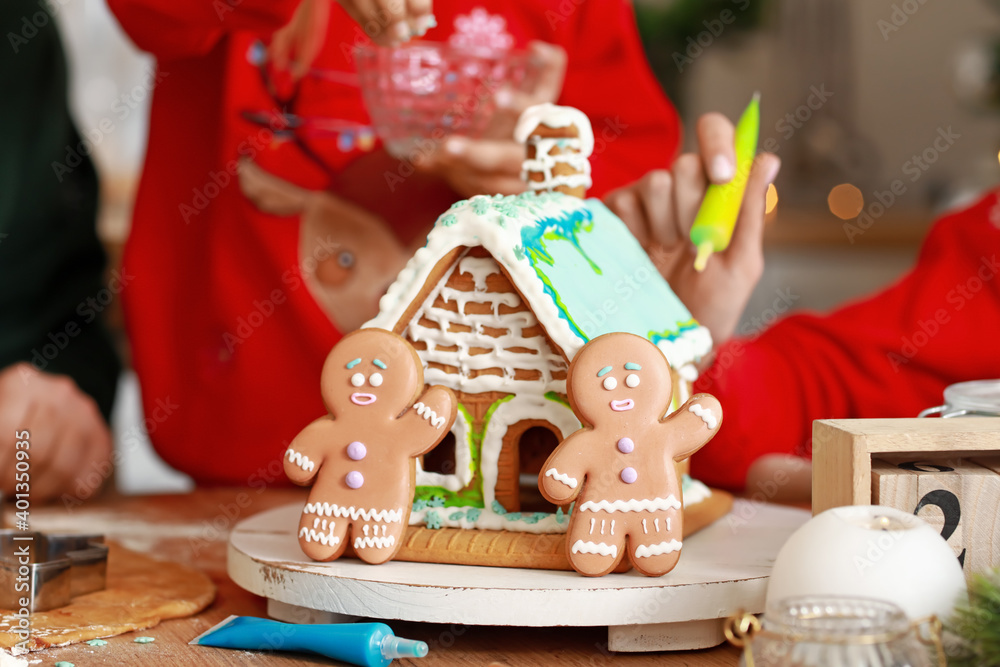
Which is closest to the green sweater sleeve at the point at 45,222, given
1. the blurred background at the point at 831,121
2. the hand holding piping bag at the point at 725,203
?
the hand holding piping bag at the point at 725,203

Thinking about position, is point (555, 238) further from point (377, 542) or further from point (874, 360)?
point (874, 360)

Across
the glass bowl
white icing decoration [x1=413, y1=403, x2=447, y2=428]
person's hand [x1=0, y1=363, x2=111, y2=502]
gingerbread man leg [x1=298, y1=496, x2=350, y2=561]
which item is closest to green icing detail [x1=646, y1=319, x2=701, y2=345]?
white icing decoration [x1=413, y1=403, x2=447, y2=428]

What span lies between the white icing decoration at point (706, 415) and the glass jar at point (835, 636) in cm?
19

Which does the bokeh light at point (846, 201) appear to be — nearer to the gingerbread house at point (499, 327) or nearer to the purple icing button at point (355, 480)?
the gingerbread house at point (499, 327)

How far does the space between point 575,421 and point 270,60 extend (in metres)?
0.93

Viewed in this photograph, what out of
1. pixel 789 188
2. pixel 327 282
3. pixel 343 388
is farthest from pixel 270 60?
pixel 789 188

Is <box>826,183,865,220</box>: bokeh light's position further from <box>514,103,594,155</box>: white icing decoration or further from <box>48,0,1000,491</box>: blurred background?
<box>514,103,594,155</box>: white icing decoration

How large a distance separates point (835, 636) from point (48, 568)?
2.11 ft

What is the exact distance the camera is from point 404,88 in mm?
1117

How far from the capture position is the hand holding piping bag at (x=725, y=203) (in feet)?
3.37

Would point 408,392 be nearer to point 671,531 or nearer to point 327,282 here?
point 671,531

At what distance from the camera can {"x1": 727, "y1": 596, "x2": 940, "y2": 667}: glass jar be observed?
20.4 inches

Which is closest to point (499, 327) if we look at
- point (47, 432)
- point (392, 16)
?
point (392, 16)

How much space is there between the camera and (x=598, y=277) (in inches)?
34.9
